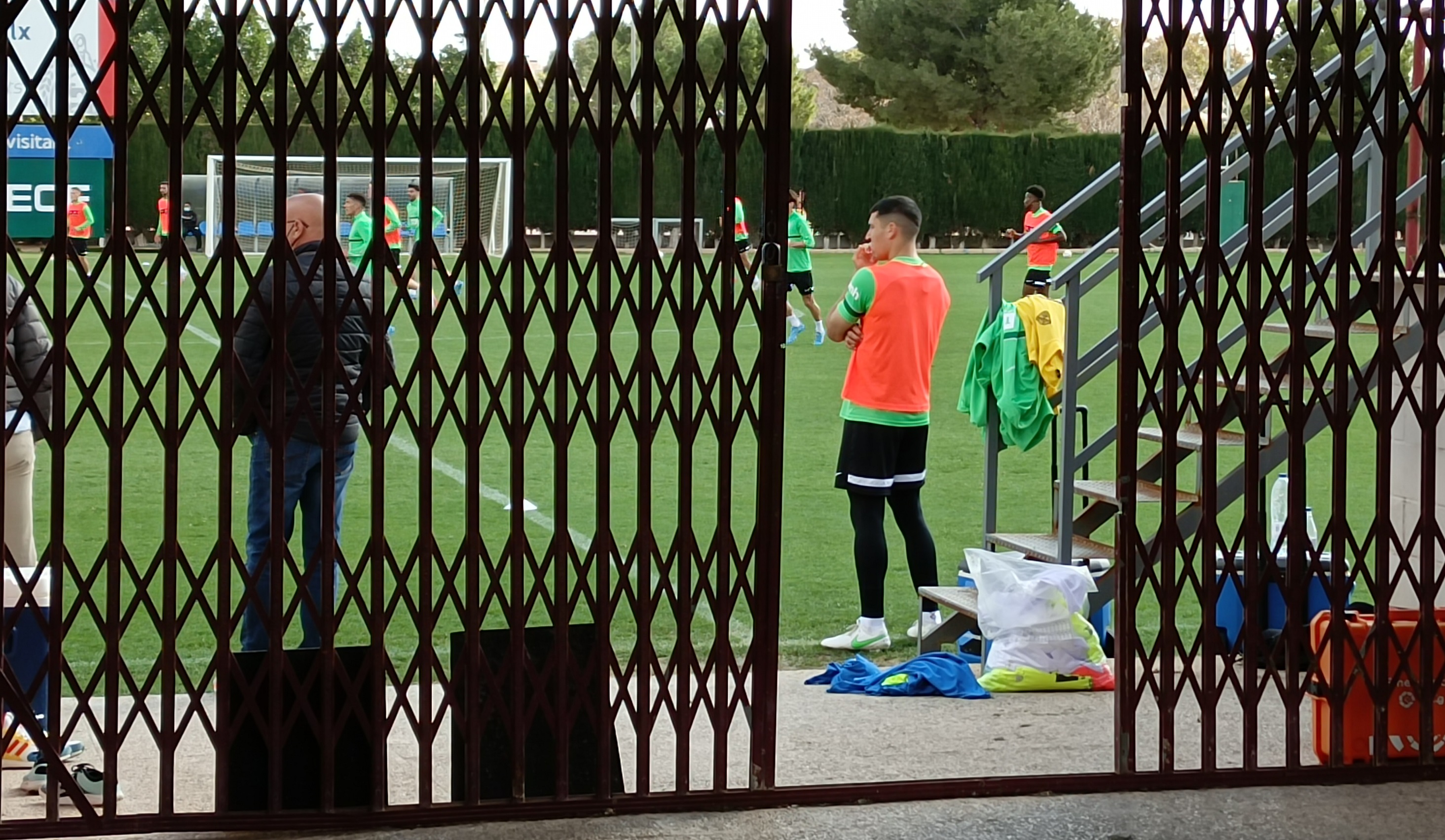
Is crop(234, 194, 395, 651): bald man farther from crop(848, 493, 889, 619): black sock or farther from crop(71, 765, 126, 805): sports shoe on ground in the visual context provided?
crop(848, 493, 889, 619): black sock

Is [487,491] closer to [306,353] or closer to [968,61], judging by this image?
[306,353]

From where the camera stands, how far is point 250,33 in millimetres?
21453

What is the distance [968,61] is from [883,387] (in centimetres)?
4799

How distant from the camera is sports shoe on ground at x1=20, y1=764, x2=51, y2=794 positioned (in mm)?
4512

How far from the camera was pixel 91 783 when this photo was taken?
14.4 feet

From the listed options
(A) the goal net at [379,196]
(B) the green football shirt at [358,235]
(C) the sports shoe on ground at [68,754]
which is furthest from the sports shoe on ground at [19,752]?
(B) the green football shirt at [358,235]

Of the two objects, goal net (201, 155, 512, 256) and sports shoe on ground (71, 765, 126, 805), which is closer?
goal net (201, 155, 512, 256)

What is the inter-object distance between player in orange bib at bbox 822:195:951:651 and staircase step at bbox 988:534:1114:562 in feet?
1.08

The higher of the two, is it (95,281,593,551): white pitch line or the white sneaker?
(95,281,593,551): white pitch line

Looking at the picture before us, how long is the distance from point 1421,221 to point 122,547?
4.35 metres

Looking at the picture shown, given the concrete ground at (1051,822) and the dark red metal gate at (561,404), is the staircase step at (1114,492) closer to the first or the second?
the dark red metal gate at (561,404)

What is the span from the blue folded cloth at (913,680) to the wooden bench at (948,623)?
0.29 m

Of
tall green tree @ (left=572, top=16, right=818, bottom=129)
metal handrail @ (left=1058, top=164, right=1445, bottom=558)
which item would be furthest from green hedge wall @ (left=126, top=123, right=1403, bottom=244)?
metal handrail @ (left=1058, top=164, right=1445, bottom=558)

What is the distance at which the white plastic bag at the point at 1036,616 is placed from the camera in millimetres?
6125
